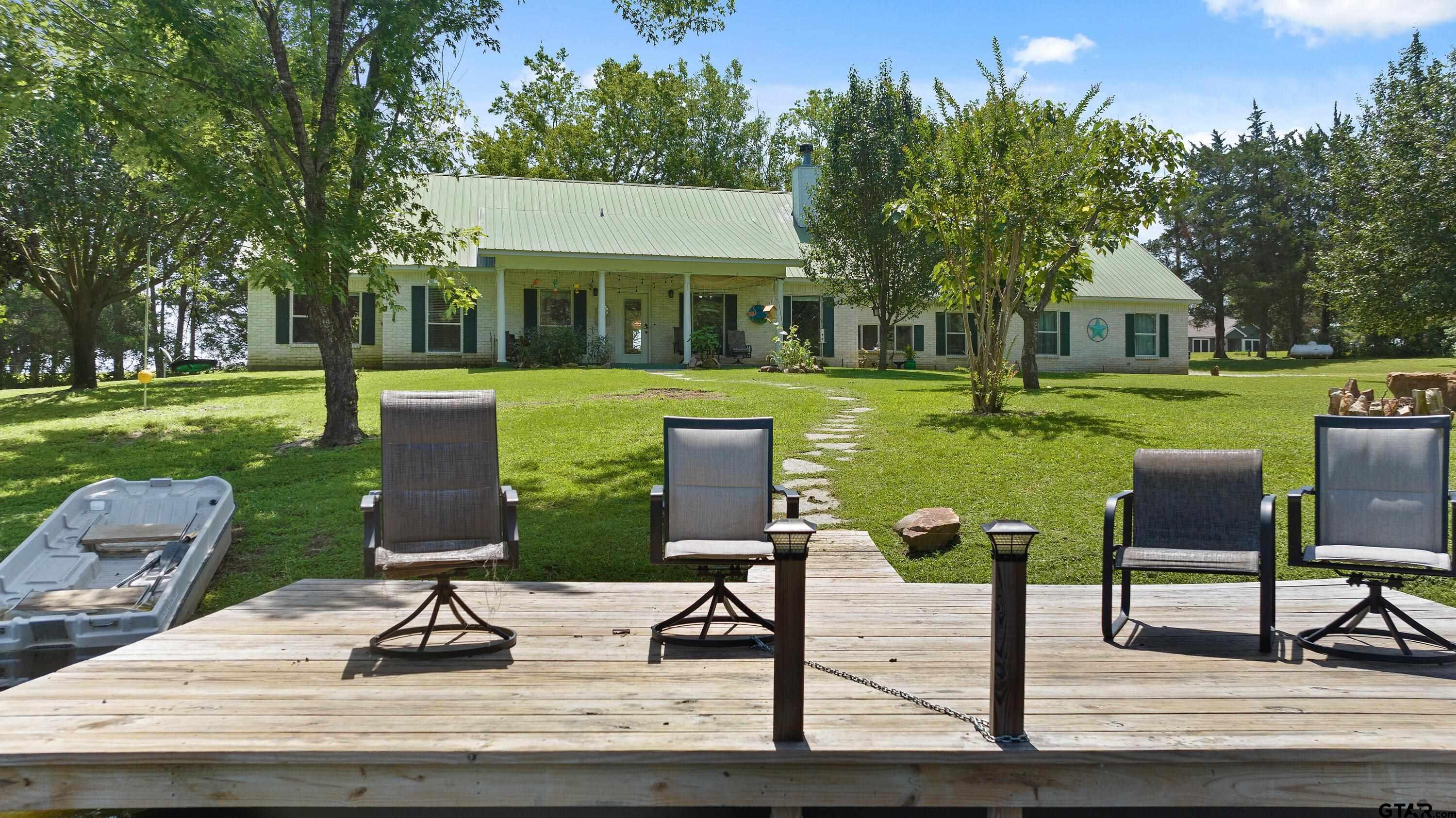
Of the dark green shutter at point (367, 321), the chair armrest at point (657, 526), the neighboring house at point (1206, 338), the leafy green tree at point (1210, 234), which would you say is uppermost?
the leafy green tree at point (1210, 234)

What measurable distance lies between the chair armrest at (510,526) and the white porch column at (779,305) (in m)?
17.5

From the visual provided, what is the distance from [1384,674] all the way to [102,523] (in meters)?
7.11

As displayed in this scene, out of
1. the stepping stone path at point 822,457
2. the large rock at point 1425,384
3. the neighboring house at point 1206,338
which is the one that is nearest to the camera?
the stepping stone path at point 822,457

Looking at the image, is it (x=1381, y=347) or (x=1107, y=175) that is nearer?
(x=1107, y=175)

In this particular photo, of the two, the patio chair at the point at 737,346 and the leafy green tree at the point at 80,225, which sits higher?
the leafy green tree at the point at 80,225

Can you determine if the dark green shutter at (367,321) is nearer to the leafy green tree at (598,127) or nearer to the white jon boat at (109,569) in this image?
the white jon boat at (109,569)

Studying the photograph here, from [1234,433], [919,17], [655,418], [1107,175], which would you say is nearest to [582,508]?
[655,418]

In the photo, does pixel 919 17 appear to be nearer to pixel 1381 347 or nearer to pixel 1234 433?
pixel 1234 433

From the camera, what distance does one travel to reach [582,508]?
23.3 feet

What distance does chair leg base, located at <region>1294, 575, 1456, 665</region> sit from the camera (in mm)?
3650

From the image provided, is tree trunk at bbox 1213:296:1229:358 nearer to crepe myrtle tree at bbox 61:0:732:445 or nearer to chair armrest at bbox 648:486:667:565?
crepe myrtle tree at bbox 61:0:732:445

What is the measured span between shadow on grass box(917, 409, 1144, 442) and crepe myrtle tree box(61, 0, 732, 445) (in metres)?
5.98

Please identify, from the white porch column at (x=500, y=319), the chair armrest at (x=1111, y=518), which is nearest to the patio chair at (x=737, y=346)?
the white porch column at (x=500, y=319)

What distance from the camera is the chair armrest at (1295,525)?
4012 millimetres
